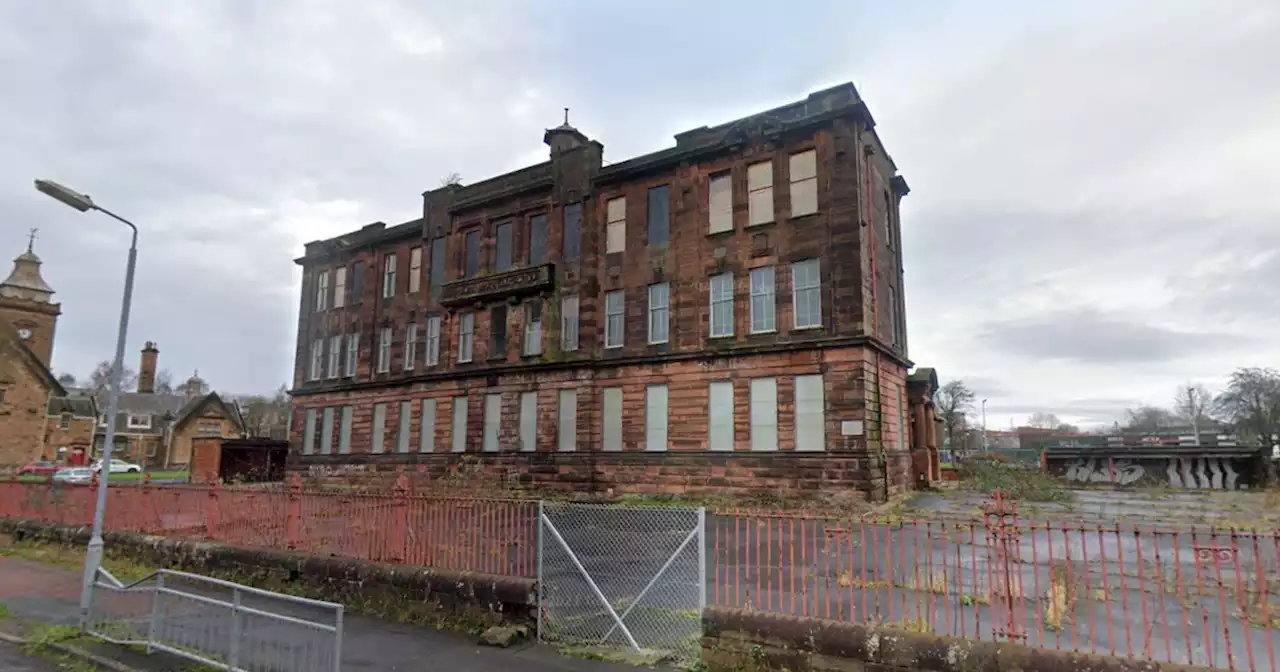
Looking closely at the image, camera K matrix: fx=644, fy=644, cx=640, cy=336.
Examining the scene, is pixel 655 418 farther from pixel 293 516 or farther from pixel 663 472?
pixel 293 516

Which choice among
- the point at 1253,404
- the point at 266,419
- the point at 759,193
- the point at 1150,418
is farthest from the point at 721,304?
the point at 1150,418

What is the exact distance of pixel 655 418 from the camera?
24.4 metres

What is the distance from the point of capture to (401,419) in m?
32.2

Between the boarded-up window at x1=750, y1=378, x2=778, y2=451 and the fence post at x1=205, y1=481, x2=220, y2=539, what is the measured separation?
50.4 ft

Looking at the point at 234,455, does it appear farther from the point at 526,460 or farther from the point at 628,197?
the point at 628,197

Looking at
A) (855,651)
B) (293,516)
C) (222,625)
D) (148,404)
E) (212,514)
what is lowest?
(222,625)

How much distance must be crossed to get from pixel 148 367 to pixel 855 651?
3305 inches

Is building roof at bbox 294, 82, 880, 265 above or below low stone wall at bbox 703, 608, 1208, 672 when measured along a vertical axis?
above

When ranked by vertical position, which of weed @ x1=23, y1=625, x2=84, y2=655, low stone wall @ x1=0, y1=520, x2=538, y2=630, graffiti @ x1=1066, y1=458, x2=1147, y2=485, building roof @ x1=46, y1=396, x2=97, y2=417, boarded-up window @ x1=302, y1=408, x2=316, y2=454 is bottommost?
weed @ x1=23, y1=625, x2=84, y2=655

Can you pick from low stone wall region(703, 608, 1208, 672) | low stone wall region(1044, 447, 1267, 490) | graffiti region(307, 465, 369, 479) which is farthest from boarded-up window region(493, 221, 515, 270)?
low stone wall region(1044, 447, 1267, 490)

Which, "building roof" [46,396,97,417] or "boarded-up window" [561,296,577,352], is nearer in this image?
"boarded-up window" [561,296,577,352]

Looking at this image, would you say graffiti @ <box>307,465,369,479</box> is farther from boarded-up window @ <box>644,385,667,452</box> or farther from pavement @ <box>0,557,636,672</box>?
pavement @ <box>0,557,636,672</box>

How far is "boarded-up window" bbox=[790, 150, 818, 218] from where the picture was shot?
22348 millimetres

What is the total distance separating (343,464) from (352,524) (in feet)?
85.0
